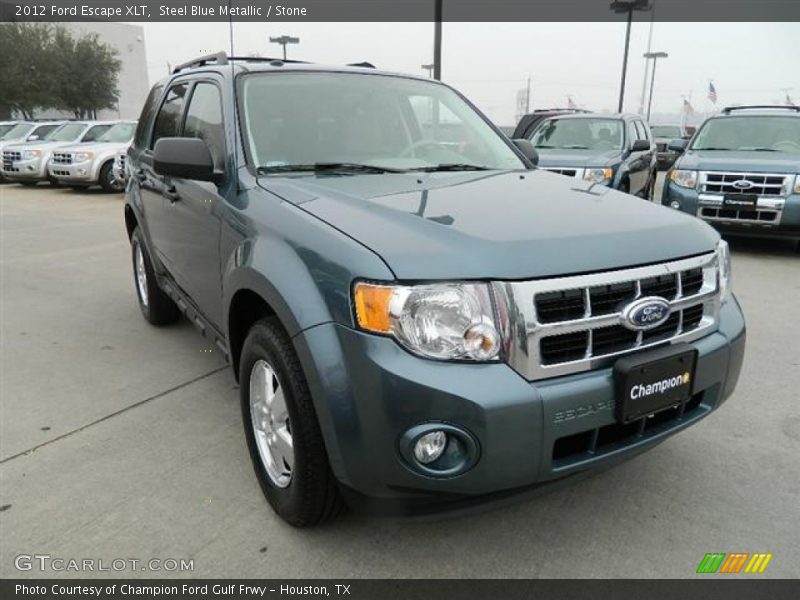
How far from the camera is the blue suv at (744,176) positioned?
23.2ft

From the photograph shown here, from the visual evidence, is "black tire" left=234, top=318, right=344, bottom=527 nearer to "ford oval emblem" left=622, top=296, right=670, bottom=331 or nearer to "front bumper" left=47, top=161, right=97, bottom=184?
"ford oval emblem" left=622, top=296, right=670, bottom=331

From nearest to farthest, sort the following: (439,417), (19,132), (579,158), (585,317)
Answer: (439,417) → (585,317) → (579,158) → (19,132)

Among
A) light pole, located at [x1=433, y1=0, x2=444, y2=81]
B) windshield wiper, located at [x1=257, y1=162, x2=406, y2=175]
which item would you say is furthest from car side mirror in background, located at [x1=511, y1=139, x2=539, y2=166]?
light pole, located at [x1=433, y1=0, x2=444, y2=81]

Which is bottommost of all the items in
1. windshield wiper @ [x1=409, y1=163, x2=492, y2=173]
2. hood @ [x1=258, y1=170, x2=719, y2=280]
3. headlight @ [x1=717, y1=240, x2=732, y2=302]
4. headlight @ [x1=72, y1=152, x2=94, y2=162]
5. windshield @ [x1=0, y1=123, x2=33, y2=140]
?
headlight @ [x1=72, y1=152, x2=94, y2=162]

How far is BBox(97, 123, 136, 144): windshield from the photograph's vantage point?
15276mm

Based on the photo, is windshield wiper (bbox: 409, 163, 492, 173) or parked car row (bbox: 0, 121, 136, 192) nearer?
windshield wiper (bbox: 409, 163, 492, 173)

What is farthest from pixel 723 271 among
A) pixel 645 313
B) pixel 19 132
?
pixel 19 132

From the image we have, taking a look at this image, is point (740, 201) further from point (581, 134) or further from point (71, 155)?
point (71, 155)

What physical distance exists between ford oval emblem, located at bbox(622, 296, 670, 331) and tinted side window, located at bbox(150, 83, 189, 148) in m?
2.88

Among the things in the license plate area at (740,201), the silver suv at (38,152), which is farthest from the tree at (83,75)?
the license plate area at (740,201)

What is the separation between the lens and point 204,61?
3.83 meters

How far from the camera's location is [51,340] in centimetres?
458
